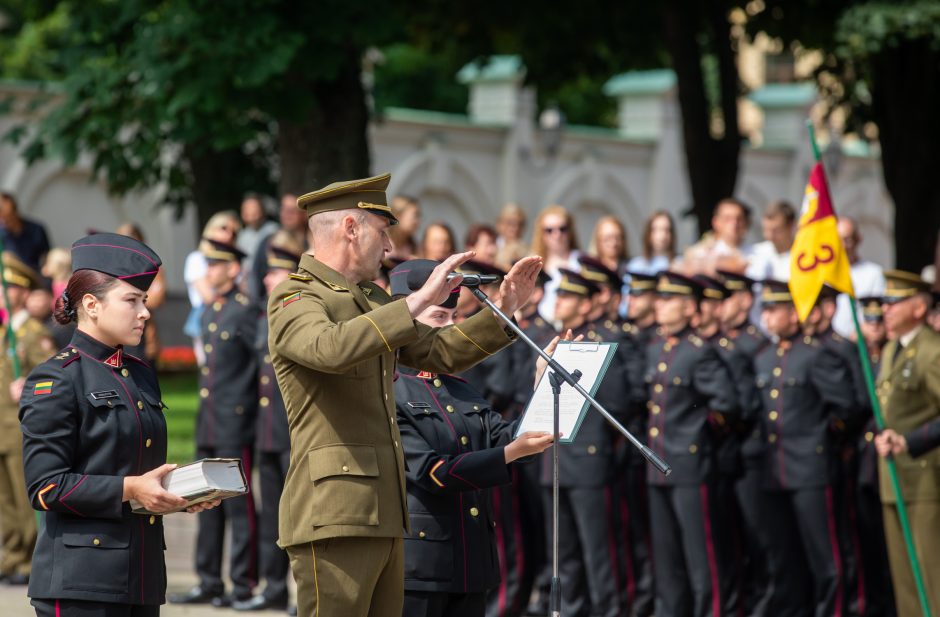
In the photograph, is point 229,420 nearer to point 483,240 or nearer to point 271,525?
point 271,525

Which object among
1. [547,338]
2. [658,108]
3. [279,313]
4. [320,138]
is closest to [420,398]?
[279,313]

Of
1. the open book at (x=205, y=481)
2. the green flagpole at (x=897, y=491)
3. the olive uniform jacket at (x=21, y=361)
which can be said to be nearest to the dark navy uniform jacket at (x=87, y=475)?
the open book at (x=205, y=481)

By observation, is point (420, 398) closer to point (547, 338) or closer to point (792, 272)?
point (792, 272)

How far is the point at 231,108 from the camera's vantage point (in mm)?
12055

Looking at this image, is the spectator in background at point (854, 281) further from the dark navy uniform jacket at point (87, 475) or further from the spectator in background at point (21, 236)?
the spectator in background at point (21, 236)

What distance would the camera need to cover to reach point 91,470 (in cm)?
493

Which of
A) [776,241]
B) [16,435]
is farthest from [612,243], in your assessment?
[16,435]

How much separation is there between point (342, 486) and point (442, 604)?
39.4 inches

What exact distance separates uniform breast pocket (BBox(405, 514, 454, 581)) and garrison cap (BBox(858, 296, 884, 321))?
14.3ft

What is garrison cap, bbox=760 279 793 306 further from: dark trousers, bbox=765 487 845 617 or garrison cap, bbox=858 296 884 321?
dark trousers, bbox=765 487 845 617

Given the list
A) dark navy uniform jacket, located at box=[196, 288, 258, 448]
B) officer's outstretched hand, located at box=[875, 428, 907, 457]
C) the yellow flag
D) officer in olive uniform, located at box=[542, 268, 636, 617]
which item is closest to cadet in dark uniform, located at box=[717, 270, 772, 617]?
officer in olive uniform, located at box=[542, 268, 636, 617]

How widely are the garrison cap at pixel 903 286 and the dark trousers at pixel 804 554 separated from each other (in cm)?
116

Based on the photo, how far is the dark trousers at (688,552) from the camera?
336 inches

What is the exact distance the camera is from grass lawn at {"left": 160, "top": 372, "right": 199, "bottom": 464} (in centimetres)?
→ 1430
